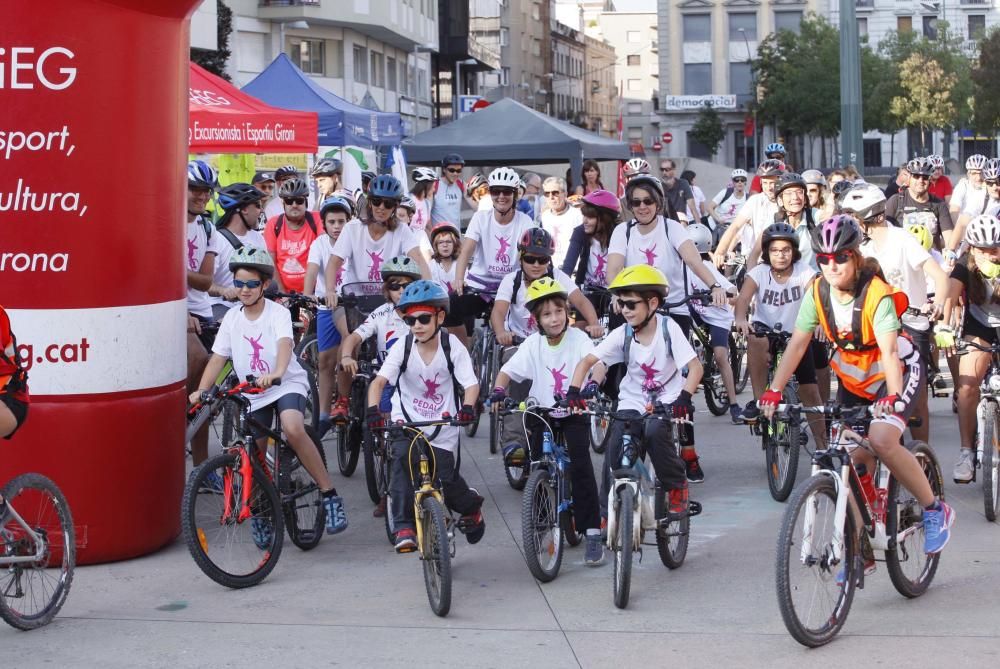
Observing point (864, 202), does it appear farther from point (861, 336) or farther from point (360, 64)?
point (360, 64)

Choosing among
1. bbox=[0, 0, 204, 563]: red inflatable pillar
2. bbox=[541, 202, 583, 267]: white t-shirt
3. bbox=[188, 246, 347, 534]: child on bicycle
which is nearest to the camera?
bbox=[0, 0, 204, 563]: red inflatable pillar

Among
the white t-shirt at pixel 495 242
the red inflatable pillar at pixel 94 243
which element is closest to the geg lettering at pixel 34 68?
the red inflatable pillar at pixel 94 243

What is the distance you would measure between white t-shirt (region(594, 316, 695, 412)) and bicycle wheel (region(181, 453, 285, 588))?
179 cm

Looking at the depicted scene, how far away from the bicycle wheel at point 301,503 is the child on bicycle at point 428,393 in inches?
28.6

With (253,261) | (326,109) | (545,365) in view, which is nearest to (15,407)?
(253,261)

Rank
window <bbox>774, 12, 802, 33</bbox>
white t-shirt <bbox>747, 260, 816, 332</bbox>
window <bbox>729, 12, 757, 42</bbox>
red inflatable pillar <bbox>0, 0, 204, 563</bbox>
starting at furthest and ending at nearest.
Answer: window <bbox>729, 12, 757, 42</bbox> → window <bbox>774, 12, 802, 33</bbox> → white t-shirt <bbox>747, 260, 816, 332</bbox> → red inflatable pillar <bbox>0, 0, 204, 563</bbox>

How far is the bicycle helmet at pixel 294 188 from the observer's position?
451 inches

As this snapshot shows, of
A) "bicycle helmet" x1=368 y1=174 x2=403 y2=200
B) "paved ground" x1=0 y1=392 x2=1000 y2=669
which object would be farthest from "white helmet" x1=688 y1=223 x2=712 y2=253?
"paved ground" x1=0 y1=392 x2=1000 y2=669

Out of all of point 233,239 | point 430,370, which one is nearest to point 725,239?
point 233,239

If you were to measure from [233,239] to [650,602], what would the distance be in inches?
170

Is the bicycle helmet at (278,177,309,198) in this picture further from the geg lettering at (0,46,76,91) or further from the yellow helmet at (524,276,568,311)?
the geg lettering at (0,46,76,91)

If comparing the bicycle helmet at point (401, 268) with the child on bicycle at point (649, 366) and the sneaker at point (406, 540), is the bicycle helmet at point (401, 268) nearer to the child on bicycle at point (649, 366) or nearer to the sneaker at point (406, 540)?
the child on bicycle at point (649, 366)

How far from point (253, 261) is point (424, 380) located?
1173 millimetres

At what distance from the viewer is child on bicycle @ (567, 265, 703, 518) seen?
721cm
